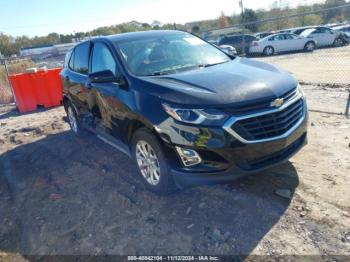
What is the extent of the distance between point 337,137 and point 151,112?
3193 millimetres

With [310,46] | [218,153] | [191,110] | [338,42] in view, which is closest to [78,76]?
[191,110]

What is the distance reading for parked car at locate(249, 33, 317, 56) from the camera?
74.6ft

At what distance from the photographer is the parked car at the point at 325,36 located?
75.4 ft

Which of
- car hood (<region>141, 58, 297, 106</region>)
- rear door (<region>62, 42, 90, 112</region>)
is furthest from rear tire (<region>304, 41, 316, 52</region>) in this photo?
car hood (<region>141, 58, 297, 106</region>)

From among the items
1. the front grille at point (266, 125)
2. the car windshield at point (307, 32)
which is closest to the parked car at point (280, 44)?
the car windshield at point (307, 32)

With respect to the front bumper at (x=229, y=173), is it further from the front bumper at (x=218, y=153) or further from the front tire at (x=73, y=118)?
the front tire at (x=73, y=118)

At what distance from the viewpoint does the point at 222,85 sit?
338cm

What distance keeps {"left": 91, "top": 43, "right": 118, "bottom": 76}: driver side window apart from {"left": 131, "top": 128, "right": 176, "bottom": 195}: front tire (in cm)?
95

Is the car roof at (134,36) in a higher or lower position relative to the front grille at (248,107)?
higher

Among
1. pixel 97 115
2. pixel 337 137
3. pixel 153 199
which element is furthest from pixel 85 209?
pixel 337 137

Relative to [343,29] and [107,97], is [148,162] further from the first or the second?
[343,29]

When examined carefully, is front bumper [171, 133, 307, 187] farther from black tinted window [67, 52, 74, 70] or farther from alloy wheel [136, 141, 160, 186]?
black tinted window [67, 52, 74, 70]

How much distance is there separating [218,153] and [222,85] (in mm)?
739

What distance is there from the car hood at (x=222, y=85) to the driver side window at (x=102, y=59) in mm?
736
